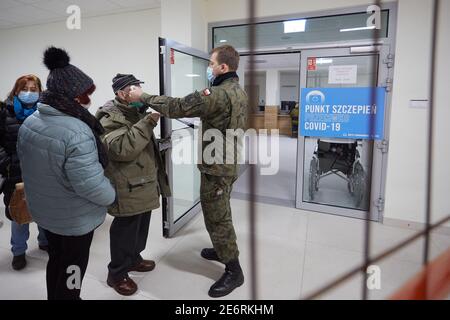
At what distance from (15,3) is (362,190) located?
195 inches

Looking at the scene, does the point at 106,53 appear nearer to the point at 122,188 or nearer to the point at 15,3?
the point at 15,3

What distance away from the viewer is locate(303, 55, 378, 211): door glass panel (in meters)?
3.09

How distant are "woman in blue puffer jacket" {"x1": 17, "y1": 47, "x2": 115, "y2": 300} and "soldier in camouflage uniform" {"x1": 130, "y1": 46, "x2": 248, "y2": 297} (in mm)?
486

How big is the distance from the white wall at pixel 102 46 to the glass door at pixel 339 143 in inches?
81.9

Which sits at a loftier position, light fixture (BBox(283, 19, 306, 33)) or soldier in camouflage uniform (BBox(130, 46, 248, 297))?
light fixture (BBox(283, 19, 306, 33))

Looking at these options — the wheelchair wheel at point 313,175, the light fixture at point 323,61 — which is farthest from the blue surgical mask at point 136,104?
the wheelchair wheel at point 313,175

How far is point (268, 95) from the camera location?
464 inches

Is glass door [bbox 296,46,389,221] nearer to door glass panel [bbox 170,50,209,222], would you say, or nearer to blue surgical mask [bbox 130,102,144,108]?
door glass panel [bbox 170,50,209,222]

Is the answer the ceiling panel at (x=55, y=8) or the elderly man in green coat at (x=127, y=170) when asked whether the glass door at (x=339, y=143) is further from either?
the ceiling panel at (x=55, y=8)

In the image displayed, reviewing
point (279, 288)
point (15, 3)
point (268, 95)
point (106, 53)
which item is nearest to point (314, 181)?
point (279, 288)

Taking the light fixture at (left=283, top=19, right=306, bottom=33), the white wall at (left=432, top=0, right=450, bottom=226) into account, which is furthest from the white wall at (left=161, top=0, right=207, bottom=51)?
the white wall at (left=432, top=0, right=450, bottom=226)

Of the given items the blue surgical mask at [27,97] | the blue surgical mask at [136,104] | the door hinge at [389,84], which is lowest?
the blue surgical mask at [136,104]

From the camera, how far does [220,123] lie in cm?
182

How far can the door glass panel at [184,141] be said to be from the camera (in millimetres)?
2805
